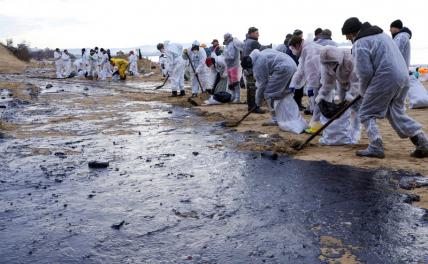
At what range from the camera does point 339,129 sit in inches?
258

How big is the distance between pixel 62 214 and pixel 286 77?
4785 mm

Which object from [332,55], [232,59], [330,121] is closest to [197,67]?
[232,59]

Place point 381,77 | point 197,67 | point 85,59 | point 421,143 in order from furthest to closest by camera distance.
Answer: point 85,59, point 197,67, point 421,143, point 381,77

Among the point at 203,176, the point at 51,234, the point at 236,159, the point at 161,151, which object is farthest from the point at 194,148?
the point at 51,234

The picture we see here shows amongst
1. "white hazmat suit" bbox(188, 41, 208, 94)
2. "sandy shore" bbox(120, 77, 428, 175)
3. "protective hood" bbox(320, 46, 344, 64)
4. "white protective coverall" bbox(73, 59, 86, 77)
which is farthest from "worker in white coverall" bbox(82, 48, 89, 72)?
"protective hood" bbox(320, 46, 344, 64)

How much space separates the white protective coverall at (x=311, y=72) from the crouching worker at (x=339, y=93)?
0.70 metres

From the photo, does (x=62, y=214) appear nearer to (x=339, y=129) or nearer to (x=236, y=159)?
(x=236, y=159)

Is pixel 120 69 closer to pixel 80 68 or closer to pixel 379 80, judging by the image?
pixel 80 68

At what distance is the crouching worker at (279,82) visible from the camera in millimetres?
7750

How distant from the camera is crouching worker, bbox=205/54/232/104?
39.5 ft

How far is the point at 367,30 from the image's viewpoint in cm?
543

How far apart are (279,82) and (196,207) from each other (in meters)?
4.08

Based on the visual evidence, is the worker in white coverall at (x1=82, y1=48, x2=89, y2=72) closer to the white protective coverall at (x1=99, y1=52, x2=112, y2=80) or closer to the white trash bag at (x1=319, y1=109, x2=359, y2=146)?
the white protective coverall at (x1=99, y1=52, x2=112, y2=80)

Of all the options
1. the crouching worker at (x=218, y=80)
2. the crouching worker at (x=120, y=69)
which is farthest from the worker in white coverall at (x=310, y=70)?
the crouching worker at (x=120, y=69)
